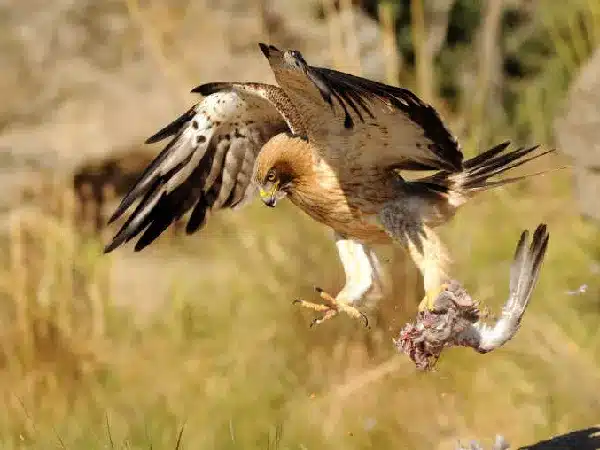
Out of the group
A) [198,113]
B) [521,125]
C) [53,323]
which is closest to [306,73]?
[198,113]

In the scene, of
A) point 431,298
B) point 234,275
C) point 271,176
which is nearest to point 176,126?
point 271,176

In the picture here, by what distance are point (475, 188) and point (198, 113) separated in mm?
1146

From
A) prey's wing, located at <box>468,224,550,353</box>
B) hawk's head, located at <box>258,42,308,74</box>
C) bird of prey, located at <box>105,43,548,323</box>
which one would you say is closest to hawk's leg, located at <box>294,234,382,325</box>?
bird of prey, located at <box>105,43,548,323</box>

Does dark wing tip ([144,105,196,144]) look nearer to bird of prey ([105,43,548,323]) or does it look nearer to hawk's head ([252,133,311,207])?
bird of prey ([105,43,548,323])

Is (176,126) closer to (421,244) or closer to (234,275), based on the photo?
(421,244)

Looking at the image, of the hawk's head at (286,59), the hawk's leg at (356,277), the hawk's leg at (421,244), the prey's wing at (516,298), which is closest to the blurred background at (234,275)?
the prey's wing at (516,298)

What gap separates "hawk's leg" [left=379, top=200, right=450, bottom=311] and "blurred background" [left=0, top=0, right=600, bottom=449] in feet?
1.80

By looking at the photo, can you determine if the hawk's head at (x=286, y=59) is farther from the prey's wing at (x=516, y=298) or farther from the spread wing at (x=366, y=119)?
the prey's wing at (x=516, y=298)

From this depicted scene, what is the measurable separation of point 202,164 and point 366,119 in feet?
3.29

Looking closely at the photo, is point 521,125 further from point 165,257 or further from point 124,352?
point 124,352

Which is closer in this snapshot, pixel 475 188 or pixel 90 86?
pixel 475 188

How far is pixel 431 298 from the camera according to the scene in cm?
453

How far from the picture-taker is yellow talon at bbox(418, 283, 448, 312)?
448 centimetres

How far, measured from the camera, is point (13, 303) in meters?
7.21
